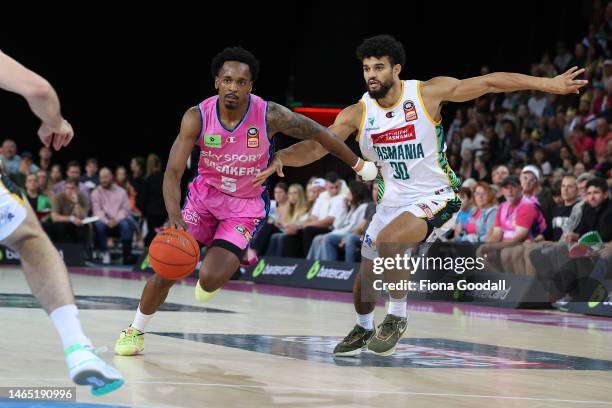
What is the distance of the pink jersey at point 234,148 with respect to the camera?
6707mm

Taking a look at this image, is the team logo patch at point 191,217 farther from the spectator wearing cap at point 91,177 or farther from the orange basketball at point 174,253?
the spectator wearing cap at point 91,177

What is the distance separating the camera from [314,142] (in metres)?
7.16

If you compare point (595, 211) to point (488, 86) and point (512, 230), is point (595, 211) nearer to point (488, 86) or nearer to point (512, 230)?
point (512, 230)

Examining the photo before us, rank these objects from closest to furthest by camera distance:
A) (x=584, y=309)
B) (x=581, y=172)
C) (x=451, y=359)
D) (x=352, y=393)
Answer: (x=352, y=393) → (x=451, y=359) → (x=584, y=309) → (x=581, y=172)

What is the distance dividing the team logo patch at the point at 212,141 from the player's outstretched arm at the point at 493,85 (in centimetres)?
150

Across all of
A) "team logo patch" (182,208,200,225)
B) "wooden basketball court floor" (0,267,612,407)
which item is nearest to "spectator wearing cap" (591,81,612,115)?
"wooden basketball court floor" (0,267,612,407)

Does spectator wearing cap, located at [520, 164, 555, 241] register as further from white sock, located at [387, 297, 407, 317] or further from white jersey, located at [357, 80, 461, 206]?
white sock, located at [387, 297, 407, 317]

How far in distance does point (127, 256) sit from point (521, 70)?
8.32 meters

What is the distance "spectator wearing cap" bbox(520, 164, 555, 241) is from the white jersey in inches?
202

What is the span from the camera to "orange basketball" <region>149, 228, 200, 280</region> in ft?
20.3

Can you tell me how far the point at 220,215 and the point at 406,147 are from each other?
4.46 ft

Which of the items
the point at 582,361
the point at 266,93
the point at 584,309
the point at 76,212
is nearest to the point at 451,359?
the point at 582,361

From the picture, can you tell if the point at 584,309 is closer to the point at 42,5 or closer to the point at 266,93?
the point at 266,93

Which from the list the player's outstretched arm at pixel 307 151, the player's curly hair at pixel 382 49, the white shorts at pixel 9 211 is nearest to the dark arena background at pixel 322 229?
A: the white shorts at pixel 9 211
